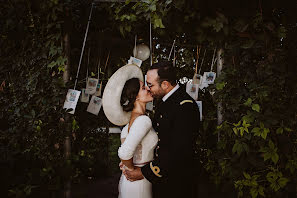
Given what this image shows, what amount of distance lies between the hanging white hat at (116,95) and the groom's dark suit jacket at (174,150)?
0.33 m

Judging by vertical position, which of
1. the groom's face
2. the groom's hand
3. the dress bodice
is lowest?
the groom's hand

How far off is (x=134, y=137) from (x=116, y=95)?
0.44m

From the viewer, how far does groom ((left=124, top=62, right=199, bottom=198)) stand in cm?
210

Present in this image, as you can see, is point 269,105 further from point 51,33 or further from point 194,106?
point 51,33

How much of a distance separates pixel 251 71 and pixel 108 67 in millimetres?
2456

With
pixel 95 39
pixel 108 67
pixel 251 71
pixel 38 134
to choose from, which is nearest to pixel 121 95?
pixel 38 134

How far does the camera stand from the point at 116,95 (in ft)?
7.64

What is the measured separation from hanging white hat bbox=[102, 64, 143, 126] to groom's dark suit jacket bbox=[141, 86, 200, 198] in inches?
13.0

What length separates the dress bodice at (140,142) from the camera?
2059mm

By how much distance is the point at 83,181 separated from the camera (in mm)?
5602

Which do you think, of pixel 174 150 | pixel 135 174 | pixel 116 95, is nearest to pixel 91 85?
pixel 116 95

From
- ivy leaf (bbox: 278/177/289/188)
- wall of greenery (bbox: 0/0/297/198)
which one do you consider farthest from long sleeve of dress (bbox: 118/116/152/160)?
ivy leaf (bbox: 278/177/289/188)

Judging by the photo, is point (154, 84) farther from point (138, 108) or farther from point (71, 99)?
point (71, 99)

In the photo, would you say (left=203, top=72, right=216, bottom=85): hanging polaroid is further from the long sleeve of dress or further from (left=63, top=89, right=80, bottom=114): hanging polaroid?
the long sleeve of dress
